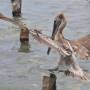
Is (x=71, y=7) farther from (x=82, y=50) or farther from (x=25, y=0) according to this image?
(x=82, y=50)

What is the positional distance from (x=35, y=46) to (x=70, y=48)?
4591mm

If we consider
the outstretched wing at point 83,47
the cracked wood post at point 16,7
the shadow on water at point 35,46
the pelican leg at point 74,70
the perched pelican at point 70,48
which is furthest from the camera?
the cracked wood post at point 16,7

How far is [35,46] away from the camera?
42.9 ft

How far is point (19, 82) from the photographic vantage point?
33.7 feet

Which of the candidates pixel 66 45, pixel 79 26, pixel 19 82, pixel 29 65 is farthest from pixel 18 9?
pixel 66 45

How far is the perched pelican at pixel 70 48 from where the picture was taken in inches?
316

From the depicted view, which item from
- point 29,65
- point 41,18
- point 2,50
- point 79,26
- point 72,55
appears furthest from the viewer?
point 41,18

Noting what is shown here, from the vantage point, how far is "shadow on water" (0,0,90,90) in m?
10.2

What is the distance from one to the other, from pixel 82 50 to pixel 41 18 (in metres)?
6.21

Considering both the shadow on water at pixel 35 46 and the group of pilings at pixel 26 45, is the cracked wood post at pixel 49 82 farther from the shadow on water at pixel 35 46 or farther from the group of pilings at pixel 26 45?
the shadow on water at pixel 35 46

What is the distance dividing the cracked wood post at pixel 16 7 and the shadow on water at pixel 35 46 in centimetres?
42

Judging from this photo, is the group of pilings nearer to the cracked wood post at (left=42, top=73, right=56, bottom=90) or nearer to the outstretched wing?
the cracked wood post at (left=42, top=73, right=56, bottom=90)

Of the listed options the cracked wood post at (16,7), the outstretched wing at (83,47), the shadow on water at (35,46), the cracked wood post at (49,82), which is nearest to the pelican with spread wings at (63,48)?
the outstretched wing at (83,47)

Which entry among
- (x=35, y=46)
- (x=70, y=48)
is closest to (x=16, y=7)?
(x=35, y=46)
